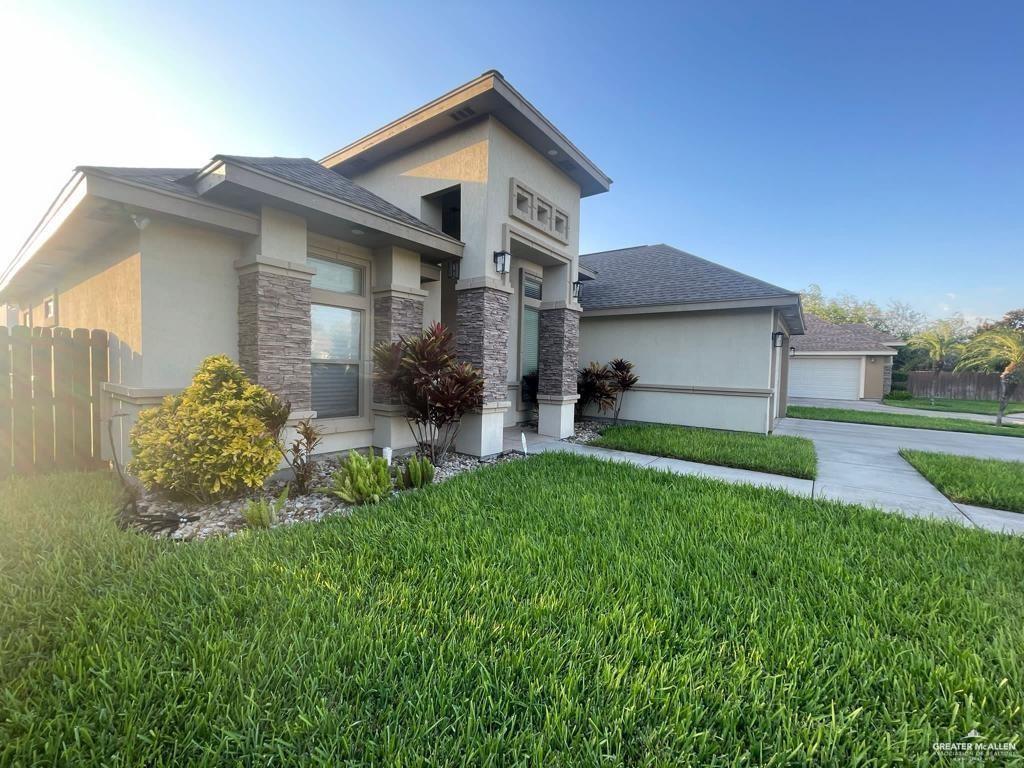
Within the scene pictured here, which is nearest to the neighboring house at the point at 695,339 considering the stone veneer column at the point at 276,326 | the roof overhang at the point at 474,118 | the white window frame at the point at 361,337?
the roof overhang at the point at 474,118

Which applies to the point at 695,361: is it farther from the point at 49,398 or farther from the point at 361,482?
the point at 49,398

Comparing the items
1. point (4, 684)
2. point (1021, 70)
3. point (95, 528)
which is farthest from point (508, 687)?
point (1021, 70)

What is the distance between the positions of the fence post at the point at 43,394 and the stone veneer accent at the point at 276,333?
2.41 metres

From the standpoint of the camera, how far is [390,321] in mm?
6426

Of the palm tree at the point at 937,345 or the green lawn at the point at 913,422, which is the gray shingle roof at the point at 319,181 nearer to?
the green lawn at the point at 913,422

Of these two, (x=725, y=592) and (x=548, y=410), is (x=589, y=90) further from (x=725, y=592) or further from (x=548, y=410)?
(x=725, y=592)

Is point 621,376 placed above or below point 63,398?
above

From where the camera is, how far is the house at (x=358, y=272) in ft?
15.6

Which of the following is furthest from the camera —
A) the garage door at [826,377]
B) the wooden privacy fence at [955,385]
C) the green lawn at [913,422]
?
the wooden privacy fence at [955,385]

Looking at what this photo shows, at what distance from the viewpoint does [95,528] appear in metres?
3.36

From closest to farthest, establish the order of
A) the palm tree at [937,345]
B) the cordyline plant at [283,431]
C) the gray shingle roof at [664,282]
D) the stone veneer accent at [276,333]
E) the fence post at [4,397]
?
1. the cordyline plant at [283,431]
2. the fence post at [4,397]
3. the stone veneer accent at [276,333]
4. the gray shingle roof at [664,282]
5. the palm tree at [937,345]

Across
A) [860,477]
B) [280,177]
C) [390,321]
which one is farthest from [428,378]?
[860,477]

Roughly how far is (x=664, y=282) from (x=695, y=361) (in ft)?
8.64

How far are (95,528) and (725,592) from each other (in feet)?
16.3
